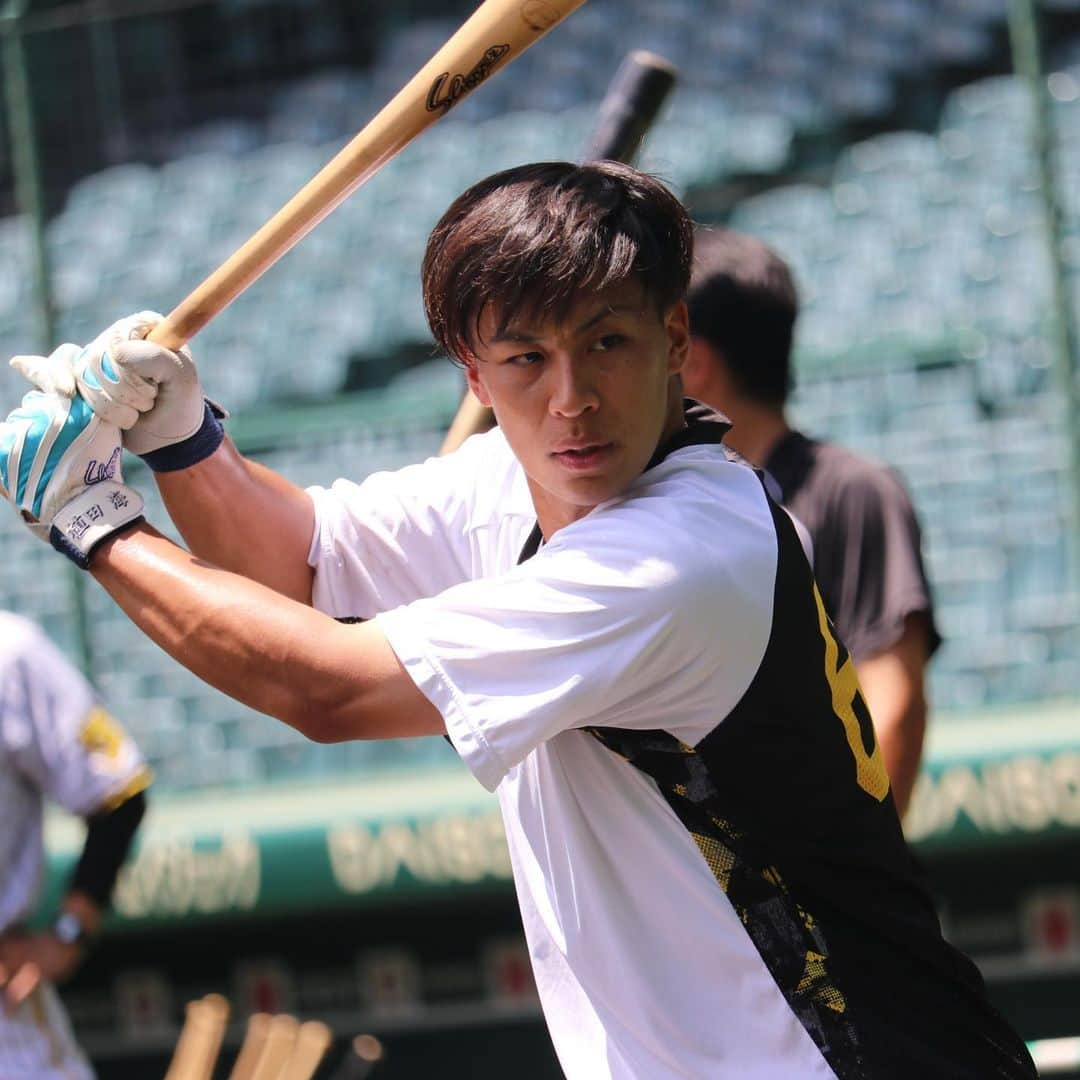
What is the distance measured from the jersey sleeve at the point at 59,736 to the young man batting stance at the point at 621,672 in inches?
66.6

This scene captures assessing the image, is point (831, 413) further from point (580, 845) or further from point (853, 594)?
point (580, 845)

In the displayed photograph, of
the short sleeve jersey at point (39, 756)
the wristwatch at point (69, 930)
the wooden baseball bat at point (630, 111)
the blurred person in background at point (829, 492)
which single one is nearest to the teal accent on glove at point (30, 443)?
the wooden baseball bat at point (630, 111)

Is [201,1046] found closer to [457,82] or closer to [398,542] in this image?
[398,542]

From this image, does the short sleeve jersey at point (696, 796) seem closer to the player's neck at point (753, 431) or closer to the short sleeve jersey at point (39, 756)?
the player's neck at point (753, 431)

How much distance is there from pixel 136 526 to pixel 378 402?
3810 mm

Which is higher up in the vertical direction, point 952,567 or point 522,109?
point 522,109

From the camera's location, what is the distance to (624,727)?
1753 mm

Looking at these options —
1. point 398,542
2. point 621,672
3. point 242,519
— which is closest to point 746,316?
point 398,542

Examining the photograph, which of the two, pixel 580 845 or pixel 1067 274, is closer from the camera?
pixel 580 845

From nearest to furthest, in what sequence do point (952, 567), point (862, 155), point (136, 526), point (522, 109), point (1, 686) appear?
point (136, 526) < point (1, 686) < point (952, 567) < point (862, 155) < point (522, 109)

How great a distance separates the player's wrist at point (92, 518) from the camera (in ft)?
6.01

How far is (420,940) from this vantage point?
17.5 feet

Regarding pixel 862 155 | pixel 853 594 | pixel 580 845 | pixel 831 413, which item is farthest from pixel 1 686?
pixel 862 155

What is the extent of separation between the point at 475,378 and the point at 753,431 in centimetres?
101
